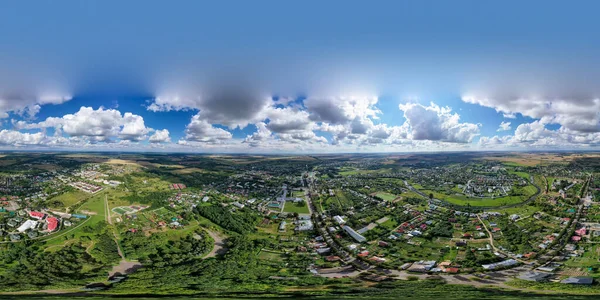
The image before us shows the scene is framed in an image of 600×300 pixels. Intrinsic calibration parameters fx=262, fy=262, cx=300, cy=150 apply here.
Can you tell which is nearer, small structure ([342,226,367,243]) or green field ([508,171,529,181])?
small structure ([342,226,367,243])

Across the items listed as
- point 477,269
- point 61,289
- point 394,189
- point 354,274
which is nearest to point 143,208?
point 61,289

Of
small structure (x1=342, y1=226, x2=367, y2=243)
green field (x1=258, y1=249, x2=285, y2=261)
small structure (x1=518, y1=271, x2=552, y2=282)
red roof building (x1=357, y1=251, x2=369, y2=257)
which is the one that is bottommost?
green field (x1=258, y1=249, x2=285, y2=261)

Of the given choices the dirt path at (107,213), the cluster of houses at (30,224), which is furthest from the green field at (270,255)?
the cluster of houses at (30,224)

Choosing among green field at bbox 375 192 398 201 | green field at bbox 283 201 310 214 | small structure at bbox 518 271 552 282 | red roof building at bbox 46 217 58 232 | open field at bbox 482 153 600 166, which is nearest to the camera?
small structure at bbox 518 271 552 282

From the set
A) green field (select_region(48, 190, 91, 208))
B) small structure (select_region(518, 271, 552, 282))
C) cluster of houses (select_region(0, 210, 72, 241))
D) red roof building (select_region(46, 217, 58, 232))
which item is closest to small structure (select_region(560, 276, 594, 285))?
small structure (select_region(518, 271, 552, 282))

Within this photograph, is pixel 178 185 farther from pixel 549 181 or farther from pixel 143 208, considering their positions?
pixel 549 181

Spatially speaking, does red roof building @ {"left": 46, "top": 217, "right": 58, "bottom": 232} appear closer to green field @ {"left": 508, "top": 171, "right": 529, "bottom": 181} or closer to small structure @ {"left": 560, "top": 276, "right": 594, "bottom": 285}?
small structure @ {"left": 560, "top": 276, "right": 594, "bottom": 285}

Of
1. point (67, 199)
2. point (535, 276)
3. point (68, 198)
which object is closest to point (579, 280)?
point (535, 276)

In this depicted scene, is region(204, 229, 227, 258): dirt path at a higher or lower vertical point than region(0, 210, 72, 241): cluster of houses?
lower
